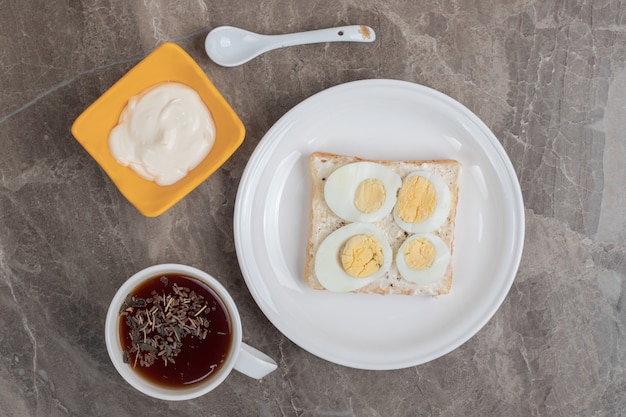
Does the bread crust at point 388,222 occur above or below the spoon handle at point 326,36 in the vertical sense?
below

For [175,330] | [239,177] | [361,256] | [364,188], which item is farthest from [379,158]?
[175,330]

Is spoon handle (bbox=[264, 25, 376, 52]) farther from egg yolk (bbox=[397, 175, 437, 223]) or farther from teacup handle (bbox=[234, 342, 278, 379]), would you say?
teacup handle (bbox=[234, 342, 278, 379])

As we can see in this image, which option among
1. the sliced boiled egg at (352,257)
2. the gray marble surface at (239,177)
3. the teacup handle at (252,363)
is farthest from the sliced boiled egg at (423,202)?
the teacup handle at (252,363)

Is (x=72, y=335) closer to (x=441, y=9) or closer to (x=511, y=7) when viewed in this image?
(x=441, y=9)

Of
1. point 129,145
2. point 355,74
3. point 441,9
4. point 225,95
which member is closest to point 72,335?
point 129,145

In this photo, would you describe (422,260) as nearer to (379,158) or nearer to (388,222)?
(388,222)

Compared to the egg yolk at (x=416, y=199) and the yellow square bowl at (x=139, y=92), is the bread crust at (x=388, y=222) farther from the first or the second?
the yellow square bowl at (x=139, y=92)

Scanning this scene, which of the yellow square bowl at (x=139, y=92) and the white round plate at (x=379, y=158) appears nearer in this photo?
the yellow square bowl at (x=139, y=92)
